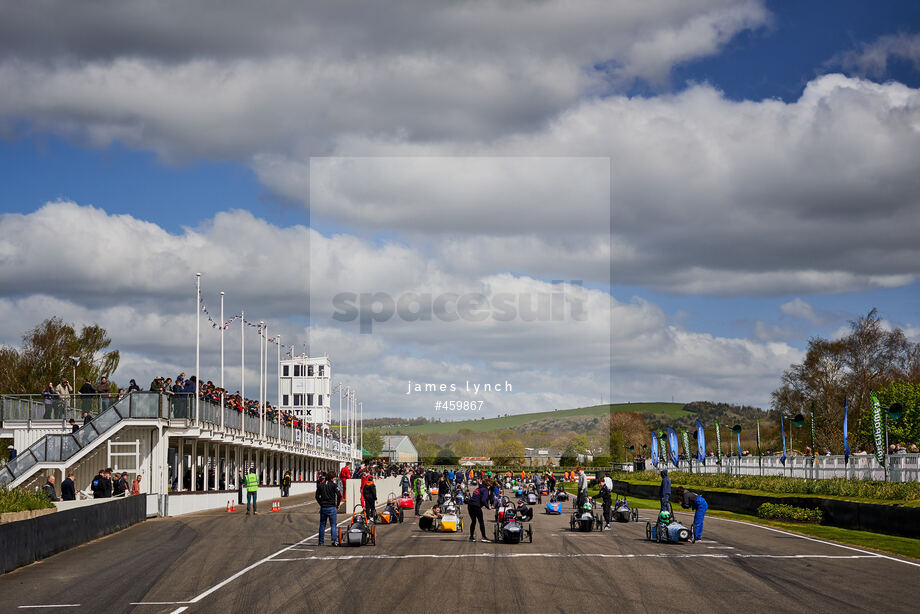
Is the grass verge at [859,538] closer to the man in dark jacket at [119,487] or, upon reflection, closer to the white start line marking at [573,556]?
the white start line marking at [573,556]

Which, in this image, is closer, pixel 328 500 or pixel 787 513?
pixel 328 500

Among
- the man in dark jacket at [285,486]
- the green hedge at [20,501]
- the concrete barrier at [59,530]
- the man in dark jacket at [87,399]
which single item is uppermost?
the man in dark jacket at [87,399]

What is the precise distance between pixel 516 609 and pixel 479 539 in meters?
13.7

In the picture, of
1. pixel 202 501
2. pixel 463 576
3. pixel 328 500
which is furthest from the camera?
pixel 202 501

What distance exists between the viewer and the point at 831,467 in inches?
1624

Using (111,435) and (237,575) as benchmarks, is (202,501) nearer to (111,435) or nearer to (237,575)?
(111,435)

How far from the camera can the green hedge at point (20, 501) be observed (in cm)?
2689

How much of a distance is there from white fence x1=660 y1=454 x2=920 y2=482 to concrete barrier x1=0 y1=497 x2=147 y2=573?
85.5ft

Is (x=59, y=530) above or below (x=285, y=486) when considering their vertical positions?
above

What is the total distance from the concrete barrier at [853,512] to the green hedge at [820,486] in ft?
3.96

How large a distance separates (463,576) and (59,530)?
11.9 metres

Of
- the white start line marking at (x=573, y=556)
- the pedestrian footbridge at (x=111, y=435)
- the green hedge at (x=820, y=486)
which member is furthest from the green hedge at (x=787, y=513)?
the pedestrian footbridge at (x=111, y=435)

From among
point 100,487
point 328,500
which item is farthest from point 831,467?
point 100,487

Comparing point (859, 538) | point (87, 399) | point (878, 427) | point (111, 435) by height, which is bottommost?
point (859, 538)
